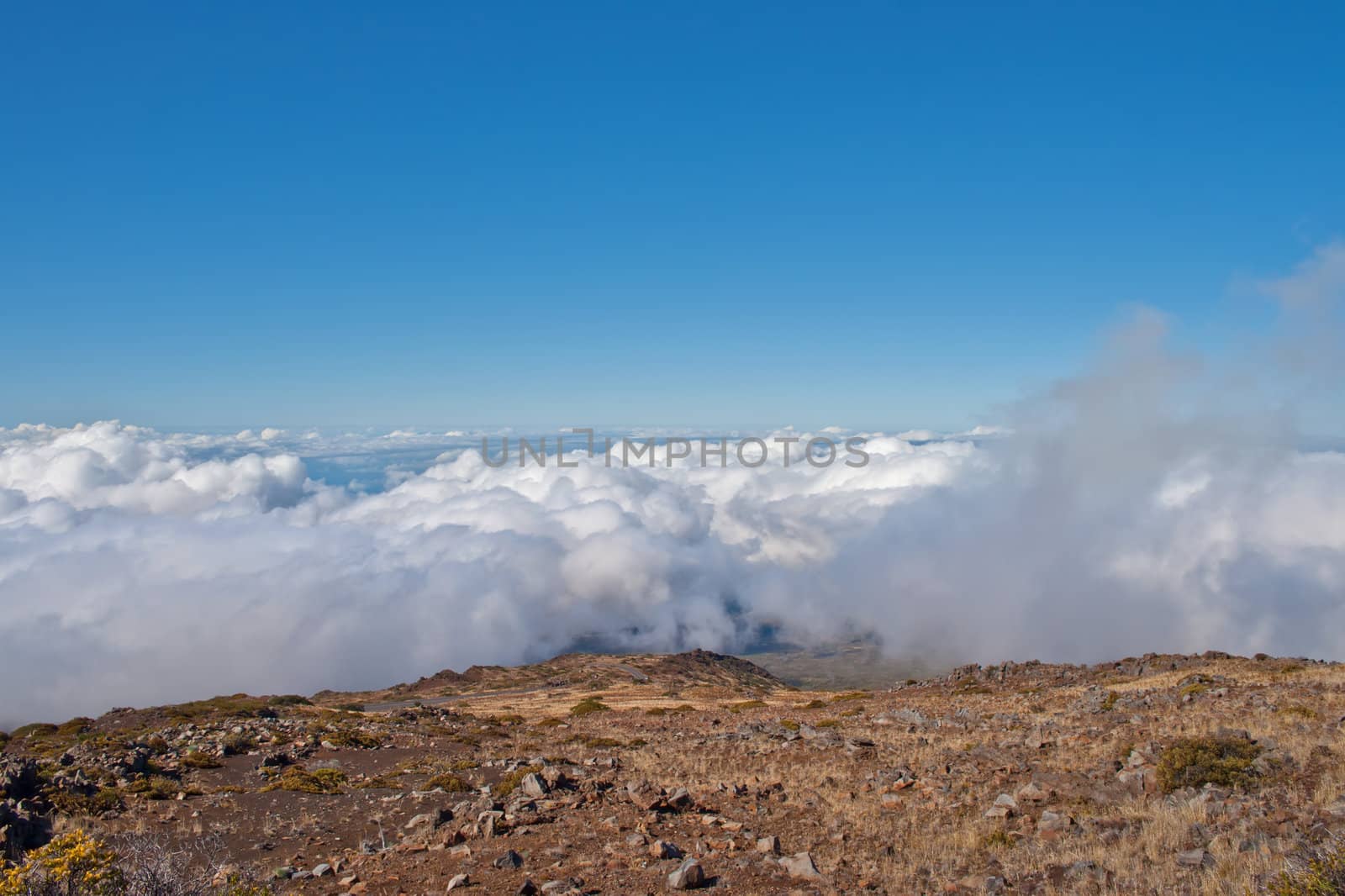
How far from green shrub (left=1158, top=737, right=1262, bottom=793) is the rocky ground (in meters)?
0.05

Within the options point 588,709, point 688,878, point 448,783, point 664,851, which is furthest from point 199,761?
point 588,709

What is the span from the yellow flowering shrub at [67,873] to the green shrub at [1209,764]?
1704cm

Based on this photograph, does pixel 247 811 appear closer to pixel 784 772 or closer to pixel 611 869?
pixel 611 869

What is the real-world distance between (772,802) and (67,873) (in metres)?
12.2

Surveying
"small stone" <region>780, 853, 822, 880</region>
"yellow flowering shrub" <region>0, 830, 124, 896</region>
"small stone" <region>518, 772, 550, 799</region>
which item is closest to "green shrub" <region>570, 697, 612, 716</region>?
"small stone" <region>518, 772, 550, 799</region>

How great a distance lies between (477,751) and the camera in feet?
91.5

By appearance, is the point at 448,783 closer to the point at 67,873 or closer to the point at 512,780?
the point at 512,780

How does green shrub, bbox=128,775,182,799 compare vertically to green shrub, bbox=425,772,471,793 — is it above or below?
below

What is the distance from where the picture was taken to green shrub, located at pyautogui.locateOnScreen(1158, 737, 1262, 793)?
12672mm

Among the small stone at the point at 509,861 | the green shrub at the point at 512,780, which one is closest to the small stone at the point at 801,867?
the small stone at the point at 509,861

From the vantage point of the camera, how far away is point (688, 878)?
33.6 ft

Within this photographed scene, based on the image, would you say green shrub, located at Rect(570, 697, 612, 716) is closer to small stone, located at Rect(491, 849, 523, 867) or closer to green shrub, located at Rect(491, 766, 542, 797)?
green shrub, located at Rect(491, 766, 542, 797)

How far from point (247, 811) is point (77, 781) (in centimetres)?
548

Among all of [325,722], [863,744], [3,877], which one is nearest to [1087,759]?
[863,744]
